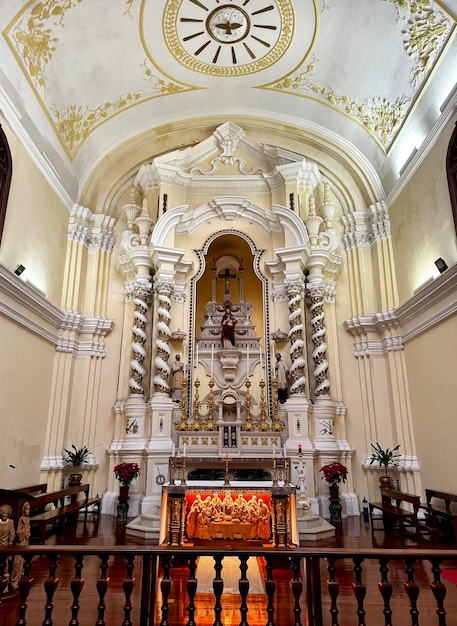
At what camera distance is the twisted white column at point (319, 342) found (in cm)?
951

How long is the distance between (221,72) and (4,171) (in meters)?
5.27

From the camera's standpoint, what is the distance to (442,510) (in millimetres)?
7352

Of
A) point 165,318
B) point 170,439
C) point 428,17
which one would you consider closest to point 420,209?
point 428,17

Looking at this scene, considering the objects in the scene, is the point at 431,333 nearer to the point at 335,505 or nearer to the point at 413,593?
the point at 335,505

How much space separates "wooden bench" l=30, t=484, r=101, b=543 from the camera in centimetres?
611

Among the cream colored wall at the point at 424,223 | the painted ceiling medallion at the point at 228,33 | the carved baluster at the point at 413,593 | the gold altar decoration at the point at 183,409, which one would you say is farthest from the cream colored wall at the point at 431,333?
the carved baluster at the point at 413,593

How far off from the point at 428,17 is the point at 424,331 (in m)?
5.18

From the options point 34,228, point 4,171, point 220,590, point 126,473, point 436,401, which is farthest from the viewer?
point 34,228

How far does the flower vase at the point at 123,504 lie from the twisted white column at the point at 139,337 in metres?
1.91

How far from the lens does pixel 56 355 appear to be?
9.52 meters

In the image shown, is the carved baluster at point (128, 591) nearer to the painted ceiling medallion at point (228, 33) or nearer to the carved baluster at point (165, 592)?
the carved baluster at point (165, 592)

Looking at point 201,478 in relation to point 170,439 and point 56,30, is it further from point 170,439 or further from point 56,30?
point 56,30

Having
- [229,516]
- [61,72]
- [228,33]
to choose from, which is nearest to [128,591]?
[229,516]

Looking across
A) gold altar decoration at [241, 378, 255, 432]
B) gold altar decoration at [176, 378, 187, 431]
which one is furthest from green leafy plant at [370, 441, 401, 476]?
gold altar decoration at [176, 378, 187, 431]
